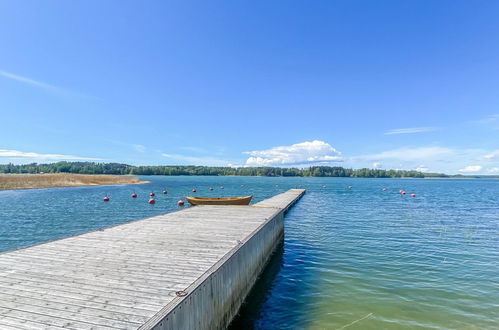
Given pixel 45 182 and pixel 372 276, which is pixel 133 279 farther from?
pixel 45 182

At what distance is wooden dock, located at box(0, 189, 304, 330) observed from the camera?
14.4 feet

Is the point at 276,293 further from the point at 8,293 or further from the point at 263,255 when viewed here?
the point at 8,293

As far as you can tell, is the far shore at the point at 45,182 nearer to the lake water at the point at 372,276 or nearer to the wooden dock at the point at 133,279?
the lake water at the point at 372,276

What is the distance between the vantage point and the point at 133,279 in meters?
5.93

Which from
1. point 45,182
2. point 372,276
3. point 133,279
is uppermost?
point 133,279

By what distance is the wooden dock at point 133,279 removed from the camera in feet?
14.4

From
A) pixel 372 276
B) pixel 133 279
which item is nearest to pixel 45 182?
pixel 133 279

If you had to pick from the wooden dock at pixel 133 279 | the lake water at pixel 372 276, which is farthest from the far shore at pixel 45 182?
the wooden dock at pixel 133 279

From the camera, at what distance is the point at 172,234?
10500mm

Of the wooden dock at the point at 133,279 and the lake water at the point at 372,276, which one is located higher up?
the wooden dock at the point at 133,279

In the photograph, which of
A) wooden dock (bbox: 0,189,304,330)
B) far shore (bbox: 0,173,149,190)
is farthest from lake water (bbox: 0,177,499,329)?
far shore (bbox: 0,173,149,190)

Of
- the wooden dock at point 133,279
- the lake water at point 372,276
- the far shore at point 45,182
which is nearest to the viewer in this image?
the wooden dock at point 133,279

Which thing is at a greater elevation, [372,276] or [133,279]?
[133,279]

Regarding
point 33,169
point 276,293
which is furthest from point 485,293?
point 33,169
